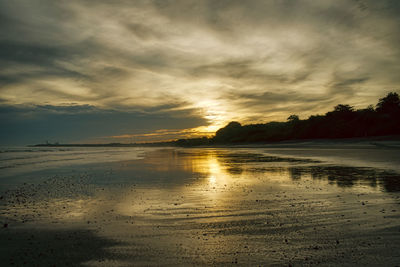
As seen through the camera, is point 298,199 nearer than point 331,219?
No

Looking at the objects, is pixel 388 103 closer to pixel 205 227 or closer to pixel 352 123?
pixel 352 123

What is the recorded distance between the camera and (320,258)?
482 cm

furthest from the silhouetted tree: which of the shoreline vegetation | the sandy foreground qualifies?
the sandy foreground

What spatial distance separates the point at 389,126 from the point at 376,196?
2989 inches

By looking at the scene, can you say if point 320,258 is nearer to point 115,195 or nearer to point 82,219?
point 82,219

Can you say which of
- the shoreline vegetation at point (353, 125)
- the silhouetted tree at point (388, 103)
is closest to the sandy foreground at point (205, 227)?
the shoreline vegetation at point (353, 125)

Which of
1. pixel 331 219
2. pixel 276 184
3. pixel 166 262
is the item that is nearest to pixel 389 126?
pixel 276 184

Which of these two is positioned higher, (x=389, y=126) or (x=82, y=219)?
(x=389, y=126)

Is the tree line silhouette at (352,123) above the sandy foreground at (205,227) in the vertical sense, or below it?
above

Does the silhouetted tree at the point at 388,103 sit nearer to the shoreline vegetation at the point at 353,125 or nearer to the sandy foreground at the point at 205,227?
the shoreline vegetation at the point at 353,125

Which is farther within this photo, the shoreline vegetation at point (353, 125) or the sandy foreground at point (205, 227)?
the shoreline vegetation at point (353, 125)

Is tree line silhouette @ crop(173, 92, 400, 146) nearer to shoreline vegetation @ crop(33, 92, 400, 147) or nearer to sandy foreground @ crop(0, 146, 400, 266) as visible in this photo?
shoreline vegetation @ crop(33, 92, 400, 147)

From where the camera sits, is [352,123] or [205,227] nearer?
[205,227]

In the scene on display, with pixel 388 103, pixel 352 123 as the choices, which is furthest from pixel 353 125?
pixel 388 103
